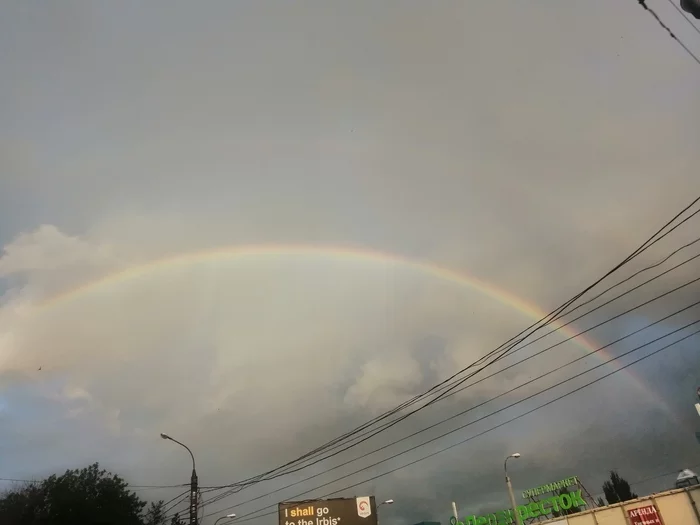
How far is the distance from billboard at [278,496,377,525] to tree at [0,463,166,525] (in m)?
26.4

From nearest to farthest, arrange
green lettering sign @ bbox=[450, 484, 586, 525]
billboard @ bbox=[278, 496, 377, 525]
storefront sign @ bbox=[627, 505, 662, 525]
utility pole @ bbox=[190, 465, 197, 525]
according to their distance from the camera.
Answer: utility pole @ bbox=[190, 465, 197, 525]
storefront sign @ bbox=[627, 505, 662, 525]
billboard @ bbox=[278, 496, 377, 525]
green lettering sign @ bbox=[450, 484, 586, 525]

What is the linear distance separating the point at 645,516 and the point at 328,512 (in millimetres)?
25054

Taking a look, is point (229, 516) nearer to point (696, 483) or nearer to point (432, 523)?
point (696, 483)

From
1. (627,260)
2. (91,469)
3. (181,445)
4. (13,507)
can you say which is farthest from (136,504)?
(627,260)

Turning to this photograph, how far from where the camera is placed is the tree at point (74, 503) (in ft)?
169

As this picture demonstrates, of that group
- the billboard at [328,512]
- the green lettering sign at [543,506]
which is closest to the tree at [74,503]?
the billboard at [328,512]

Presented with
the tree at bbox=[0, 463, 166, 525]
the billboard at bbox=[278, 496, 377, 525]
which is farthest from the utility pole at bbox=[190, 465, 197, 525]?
the tree at bbox=[0, 463, 166, 525]

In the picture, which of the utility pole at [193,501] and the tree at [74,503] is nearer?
the utility pole at [193,501]

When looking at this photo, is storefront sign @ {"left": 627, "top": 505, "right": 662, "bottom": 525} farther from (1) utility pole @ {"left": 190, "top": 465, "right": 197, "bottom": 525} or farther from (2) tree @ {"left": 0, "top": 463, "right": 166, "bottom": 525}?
(2) tree @ {"left": 0, "top": 463, "right": 166, "bottom": 525}

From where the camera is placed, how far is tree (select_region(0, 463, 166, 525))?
51.4m

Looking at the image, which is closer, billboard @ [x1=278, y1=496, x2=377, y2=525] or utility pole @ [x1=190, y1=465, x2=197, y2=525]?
utility pole @ [x1=190, y1=465, x2=197, y2=525]

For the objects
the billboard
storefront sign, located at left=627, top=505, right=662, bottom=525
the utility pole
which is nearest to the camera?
the utility pole

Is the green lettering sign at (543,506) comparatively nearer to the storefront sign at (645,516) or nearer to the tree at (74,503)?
the storefront sign at (645,516)

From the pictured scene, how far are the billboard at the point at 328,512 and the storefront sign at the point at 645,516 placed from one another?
20731 mm
